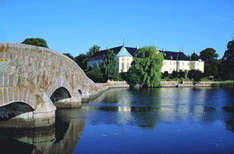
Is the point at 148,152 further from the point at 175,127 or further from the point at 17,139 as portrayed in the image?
the point at 17,139

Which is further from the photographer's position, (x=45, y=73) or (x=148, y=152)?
(x=45, y=73)

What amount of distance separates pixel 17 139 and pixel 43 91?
5.14 m

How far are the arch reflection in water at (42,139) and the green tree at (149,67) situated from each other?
6645 centimetres

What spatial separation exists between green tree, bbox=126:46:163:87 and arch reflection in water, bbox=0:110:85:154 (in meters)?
66.5

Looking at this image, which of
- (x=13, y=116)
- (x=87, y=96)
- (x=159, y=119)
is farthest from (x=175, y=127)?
(x=87, y=96)

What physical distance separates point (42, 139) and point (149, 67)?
7335 cm

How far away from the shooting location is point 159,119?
28.6m

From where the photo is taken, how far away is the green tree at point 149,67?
89.3m

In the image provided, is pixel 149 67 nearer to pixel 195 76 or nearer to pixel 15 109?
pixel 195 76

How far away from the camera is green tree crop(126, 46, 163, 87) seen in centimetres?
8931

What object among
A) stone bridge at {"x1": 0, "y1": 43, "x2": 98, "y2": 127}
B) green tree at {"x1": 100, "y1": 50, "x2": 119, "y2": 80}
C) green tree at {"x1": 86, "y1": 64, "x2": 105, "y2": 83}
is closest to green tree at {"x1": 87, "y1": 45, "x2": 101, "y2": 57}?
green tree at {"x1": 100, "y1": 50, "x2": 119, "y2": 80}

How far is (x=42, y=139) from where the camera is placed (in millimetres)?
19625

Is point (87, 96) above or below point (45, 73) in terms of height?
below

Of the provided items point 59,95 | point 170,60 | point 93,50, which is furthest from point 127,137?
point 93,50
